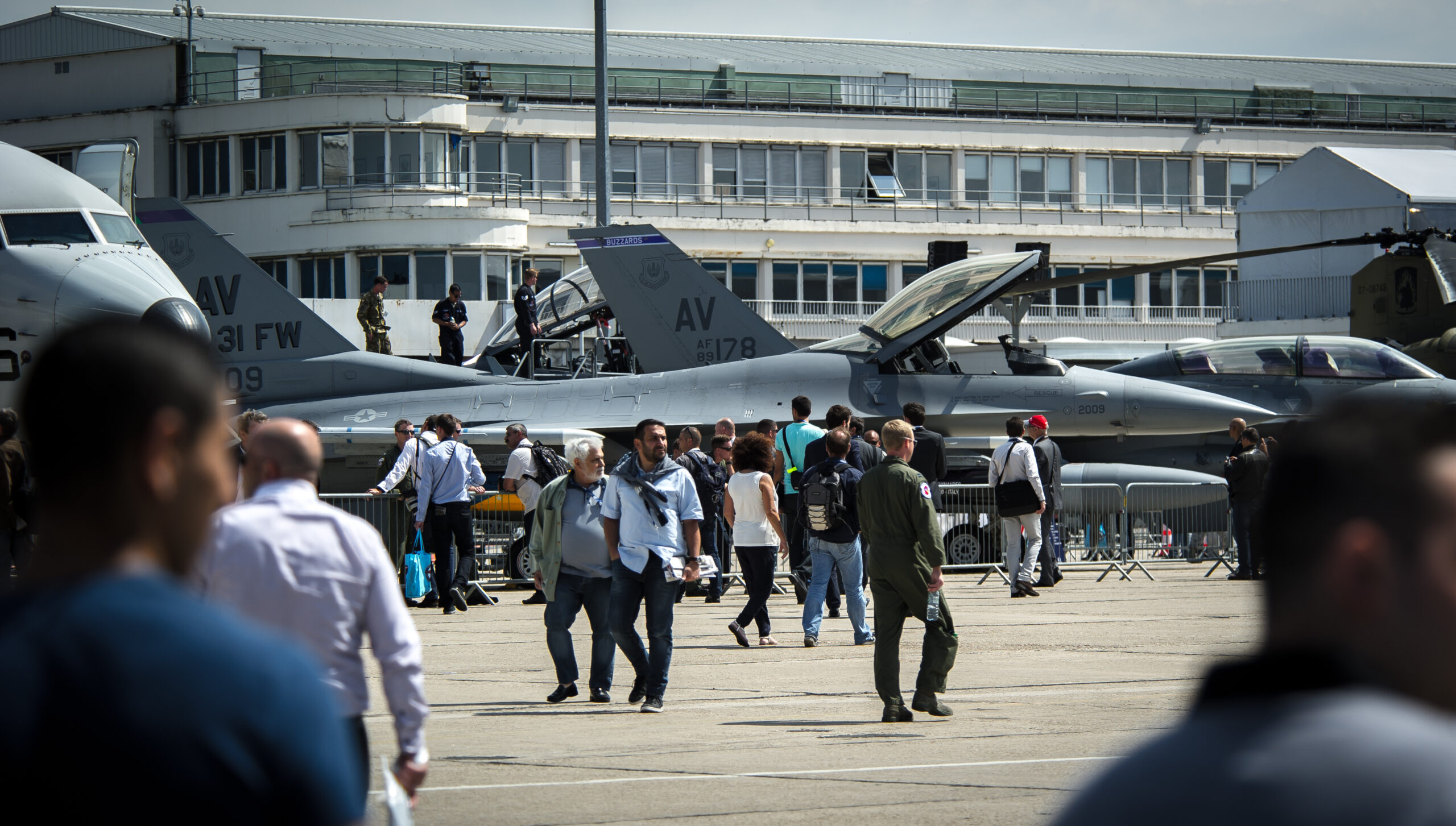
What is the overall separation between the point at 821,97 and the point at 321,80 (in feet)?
53.7

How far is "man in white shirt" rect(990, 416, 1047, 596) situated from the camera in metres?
16.7

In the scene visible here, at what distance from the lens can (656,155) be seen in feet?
156

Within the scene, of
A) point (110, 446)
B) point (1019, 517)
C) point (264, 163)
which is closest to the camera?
point (110, 446)

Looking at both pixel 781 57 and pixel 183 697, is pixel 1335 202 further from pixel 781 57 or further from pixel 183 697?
pixel 183 697

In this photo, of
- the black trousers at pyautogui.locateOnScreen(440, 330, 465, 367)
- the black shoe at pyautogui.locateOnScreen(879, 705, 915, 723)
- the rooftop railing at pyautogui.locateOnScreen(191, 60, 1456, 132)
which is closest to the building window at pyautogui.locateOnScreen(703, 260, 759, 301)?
the rooftop railing at pyautogui.locateOnScreen(191, 60, 1456, 132)

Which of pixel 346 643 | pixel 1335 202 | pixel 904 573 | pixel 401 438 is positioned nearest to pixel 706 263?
pixel 1335 202

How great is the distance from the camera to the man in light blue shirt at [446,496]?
607 inches

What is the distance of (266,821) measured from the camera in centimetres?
174

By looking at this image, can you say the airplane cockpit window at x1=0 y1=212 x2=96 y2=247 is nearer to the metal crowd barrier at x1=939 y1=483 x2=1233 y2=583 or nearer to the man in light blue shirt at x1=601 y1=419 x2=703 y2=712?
the man in light blue shirt at x1=601 y1=419 x2=703 y2=712

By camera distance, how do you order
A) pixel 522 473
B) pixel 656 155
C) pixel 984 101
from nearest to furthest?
pixel 522 473 < pixel 656 155 < pixel 984 101

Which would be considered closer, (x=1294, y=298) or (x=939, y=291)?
(x=939, y=291)

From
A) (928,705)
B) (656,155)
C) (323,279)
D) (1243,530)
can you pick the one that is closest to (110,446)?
(928,705)

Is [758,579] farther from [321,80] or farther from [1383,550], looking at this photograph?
[321,80]

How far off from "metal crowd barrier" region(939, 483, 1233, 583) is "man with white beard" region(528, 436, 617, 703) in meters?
9.58
